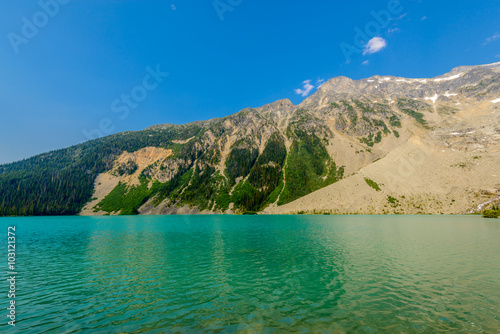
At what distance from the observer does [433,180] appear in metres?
173

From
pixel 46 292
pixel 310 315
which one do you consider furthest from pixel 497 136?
pixel 46 292

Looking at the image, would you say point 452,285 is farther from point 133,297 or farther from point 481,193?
point 481,193

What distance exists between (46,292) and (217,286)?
15389mm

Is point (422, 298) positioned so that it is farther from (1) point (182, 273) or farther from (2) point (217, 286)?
(1) point (182, 273)

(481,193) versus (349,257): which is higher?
(481,193)

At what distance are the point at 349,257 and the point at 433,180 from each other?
189 m

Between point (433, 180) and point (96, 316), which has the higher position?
point (433, 180)

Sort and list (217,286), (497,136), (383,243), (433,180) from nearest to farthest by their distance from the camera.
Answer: (217,286) < (383,243) < (433,180) < (497,136)

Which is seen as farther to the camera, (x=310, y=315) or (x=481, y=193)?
(x=481, y=193)

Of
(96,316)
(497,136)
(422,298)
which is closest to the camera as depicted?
(96,316)

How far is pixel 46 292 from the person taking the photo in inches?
799

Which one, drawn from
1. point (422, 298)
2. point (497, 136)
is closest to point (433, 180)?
point (497, 136)

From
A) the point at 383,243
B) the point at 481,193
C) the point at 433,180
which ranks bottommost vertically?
the point at 383,243

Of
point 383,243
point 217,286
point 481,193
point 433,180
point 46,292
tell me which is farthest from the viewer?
point 433,180
